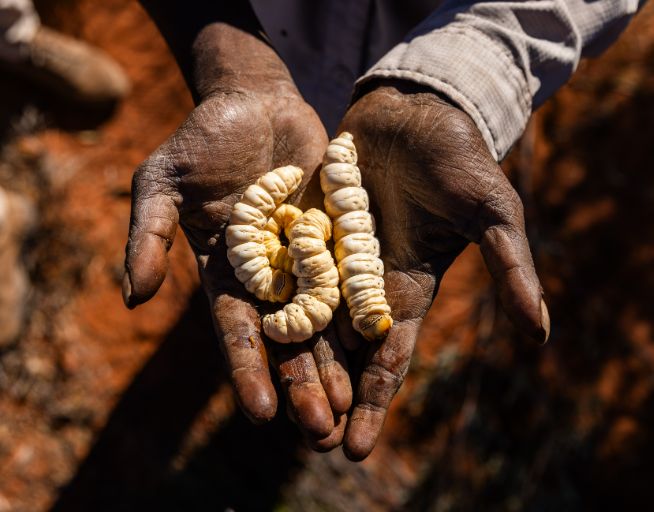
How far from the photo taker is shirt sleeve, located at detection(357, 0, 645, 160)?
245 cm

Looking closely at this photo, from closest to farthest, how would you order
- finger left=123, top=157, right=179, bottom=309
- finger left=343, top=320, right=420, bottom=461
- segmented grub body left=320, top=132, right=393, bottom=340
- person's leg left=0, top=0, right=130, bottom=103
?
finger left=123, top=157, right=179, bottom=309 < finger left=343, top=320, right=420, bottom=461 < segmented grub body left=320, top=132, right=393, bottom=340 < person's leg left=0, top=0, right=130, bottom=103

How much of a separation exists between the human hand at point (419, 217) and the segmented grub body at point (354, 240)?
0.09 m

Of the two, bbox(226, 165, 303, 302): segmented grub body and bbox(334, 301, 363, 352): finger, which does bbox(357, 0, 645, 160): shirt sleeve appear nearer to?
bbox(226, 165, 303, 302): segmented grub body

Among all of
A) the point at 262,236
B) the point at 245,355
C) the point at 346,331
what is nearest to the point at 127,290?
the point at 245,355

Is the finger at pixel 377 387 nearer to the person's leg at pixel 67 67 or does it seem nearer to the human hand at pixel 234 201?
the human hand at pixel 234 201

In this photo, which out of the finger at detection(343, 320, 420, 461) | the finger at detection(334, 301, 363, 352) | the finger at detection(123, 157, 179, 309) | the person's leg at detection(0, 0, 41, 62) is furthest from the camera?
the person's leg at detection(0, 0, 41, 62)

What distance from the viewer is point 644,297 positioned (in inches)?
175

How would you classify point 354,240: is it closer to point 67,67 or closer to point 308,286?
point 308,286

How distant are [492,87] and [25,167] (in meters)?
3.57

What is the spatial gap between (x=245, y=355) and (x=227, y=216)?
60 cm

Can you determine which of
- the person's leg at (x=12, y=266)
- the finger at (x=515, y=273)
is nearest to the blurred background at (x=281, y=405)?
the person's leg at (x=12, y=266)

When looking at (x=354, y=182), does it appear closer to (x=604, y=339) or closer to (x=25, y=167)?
(x=604, y=339)

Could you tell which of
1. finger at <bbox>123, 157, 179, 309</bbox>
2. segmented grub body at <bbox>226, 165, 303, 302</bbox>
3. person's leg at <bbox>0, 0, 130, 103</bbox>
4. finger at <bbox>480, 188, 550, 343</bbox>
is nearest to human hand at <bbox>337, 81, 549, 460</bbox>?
Result: finger at <bbox>480, 188, 550, 343</bbox>

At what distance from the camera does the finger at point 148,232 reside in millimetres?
2145
